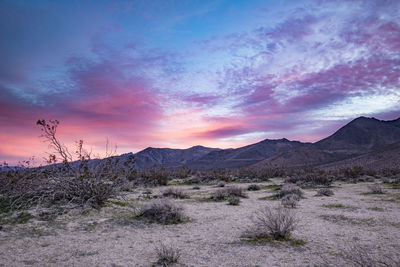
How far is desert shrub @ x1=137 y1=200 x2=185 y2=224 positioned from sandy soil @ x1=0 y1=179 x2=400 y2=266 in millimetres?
429

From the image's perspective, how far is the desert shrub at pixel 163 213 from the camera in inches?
349

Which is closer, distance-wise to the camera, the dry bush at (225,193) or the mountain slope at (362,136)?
the dry bush at (225,193)

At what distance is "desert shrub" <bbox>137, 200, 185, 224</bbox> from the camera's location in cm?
887

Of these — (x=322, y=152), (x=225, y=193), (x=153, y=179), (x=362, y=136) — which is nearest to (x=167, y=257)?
(x=225, y=193)

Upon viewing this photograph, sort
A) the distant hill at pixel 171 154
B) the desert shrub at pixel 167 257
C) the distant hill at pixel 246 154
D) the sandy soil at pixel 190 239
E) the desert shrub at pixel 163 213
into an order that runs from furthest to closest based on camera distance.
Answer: the distant hill at pixel 171 154 < the distant hill at pixel 246 154 < the desert shrub at pixel 163 213 < the sandy soil at pixel 190 239 < the desert shrub at pixel 167 257

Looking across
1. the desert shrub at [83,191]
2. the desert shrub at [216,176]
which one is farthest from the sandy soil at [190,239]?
the desert shrub at [216,176]

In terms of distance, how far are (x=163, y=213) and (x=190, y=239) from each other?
91.0 inches

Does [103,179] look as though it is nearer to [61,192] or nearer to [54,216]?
[61,192]

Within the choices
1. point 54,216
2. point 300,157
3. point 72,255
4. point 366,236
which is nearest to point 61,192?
point 54,216

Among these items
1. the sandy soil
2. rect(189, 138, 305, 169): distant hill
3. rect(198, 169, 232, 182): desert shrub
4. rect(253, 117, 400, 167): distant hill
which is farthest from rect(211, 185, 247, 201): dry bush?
rect(189, 138, 305, 169): distant hill

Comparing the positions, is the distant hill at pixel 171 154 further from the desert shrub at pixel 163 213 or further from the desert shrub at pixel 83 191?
the desert shrub at pixel 163 213

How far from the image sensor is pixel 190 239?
693 centimetres

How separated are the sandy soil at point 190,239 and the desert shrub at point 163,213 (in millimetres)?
429

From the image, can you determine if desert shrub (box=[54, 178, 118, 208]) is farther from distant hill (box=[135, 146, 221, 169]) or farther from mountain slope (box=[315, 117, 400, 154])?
distant hill (box=[135, 146, 221, 169])
